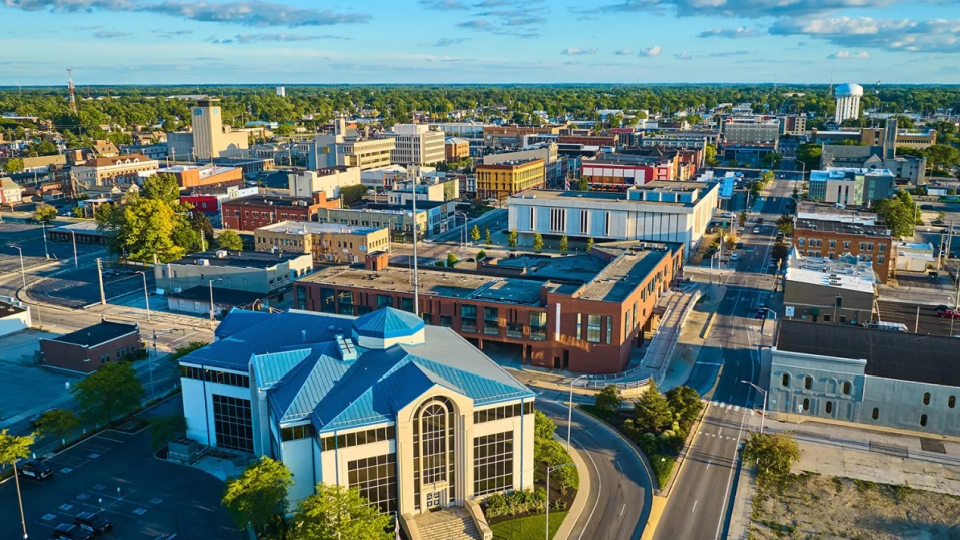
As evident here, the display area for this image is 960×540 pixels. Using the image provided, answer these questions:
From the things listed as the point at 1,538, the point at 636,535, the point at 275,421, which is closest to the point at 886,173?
the point at 636,535

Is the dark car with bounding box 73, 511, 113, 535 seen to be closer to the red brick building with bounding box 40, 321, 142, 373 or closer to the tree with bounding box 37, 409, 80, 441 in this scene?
the tree with bounding box 37, 409, 80, 441

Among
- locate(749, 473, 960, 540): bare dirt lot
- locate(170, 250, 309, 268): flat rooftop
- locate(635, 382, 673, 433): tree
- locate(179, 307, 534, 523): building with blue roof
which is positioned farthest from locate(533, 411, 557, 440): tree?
locate(170, 250, 309, 268): flat rooftop

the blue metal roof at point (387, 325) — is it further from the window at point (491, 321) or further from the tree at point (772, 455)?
the tree at point (772, 455)

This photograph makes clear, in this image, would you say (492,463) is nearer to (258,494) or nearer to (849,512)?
(258,494)

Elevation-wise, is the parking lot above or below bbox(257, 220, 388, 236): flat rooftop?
below

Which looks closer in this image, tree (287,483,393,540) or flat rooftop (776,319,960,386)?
tree (287,483,393,540)
